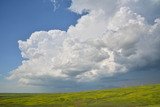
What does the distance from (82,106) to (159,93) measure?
131ft

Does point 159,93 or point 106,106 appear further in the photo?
point 159,93

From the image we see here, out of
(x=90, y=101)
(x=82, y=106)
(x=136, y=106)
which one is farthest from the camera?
(x=90, y=101)

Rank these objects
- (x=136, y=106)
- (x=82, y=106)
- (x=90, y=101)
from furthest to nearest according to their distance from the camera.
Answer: (x=90, y=101), (x=82, y=106), (x=136, y=106)

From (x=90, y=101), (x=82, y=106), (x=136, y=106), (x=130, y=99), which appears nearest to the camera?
(x=136, y=106)

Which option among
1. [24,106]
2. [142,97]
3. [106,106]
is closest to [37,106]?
[24,106]

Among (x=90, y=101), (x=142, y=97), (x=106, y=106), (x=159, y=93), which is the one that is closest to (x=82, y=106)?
(x=106, y=106)

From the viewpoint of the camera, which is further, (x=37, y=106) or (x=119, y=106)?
(x=37, y=106)

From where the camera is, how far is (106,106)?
106 meters

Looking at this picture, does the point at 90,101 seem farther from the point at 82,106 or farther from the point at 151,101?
the point at 151,101

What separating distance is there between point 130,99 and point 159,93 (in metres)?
16.1

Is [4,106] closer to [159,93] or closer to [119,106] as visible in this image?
[119,106]

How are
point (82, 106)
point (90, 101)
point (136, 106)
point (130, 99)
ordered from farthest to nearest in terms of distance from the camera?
point (90, 101)
point (130, 99)
point (82, 106)
point (136, 106)

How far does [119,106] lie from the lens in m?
105

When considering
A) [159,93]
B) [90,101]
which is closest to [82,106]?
[90,101]
